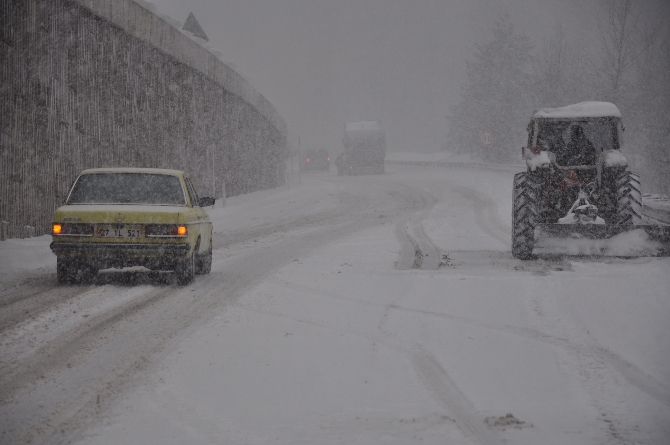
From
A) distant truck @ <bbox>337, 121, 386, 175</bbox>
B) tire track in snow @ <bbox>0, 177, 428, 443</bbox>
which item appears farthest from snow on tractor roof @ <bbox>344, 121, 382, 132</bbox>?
tire track in snow @ <bbox>0, 177, 428, 443</bbox>

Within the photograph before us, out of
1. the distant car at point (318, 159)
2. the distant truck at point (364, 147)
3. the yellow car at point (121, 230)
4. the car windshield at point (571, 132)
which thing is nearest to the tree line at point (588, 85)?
the distant truck at point (364, 147)

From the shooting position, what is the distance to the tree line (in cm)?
4041

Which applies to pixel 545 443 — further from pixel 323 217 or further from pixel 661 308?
pixel 323 217

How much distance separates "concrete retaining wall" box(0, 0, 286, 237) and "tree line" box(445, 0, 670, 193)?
87.9 ft

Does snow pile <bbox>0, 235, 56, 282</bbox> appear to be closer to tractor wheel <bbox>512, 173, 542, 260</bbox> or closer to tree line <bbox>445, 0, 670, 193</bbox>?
tractor wheel <bbox>512, 173, 542, 260</bbox>

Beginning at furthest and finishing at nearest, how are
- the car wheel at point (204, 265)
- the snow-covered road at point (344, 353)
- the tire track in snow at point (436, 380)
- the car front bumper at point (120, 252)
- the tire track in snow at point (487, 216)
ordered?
the tire track in snow at point (487, 216) → the car wheel at point (204, 265) → the car front bumper at point (120, 252) → the snow-covered road at point (344, 353) → the tire track in snow at point (436, 380)

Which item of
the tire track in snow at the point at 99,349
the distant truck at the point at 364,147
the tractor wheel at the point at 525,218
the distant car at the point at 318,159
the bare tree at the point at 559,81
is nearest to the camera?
the tire track in snow at the point at 99,349

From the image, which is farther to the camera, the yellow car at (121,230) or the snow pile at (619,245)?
the snow pile at (619,245)

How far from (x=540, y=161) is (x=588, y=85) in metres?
39.6

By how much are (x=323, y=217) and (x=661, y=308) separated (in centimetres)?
1413

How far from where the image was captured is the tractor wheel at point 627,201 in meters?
11.7

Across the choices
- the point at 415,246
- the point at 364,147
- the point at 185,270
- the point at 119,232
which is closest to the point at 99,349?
the point at 119,232

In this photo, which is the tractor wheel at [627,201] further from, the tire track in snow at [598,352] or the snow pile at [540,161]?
the tire track in snow at [598,352]

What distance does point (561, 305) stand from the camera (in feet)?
25.7
